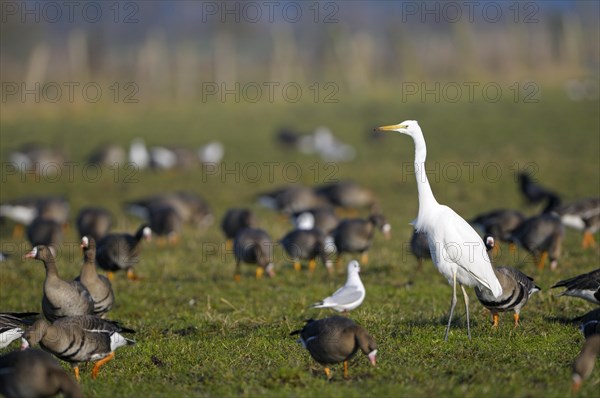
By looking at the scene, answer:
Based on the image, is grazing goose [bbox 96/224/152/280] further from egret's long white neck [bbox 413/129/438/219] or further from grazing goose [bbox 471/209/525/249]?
grazing goose [bbox 471/209/525/249]

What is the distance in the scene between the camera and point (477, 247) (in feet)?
28.1

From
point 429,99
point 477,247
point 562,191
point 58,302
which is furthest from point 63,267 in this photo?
point 429,99

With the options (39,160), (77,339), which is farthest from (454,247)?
(39,160)

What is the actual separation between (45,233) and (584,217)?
9.42 meters

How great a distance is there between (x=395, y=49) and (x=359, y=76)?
1092 cm

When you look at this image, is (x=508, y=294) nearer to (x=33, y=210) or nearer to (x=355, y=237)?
(x=355, y=237)

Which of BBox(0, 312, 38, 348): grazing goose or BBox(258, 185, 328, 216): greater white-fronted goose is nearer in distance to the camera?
BBox(0, 312, 38, 348): grazing goose

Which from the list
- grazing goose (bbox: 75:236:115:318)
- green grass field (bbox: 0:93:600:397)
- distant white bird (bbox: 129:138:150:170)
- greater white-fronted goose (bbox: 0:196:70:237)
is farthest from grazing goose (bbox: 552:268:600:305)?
distant white bird (bbox: 129:138:150:170)

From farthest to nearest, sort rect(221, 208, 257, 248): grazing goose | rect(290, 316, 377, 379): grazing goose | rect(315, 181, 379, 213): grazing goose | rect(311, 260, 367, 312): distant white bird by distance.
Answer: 1. rect(315, 181, 379, 213): grazing goose
2. rect(221, 208, 257, 248): grazing goose
3. rect(311, 260, 367, 312): distant white bird
4. rect(290, 316, 377, 379): grazing goose

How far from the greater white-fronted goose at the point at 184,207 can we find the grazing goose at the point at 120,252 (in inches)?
167

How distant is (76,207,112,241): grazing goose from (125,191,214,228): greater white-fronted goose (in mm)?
1705

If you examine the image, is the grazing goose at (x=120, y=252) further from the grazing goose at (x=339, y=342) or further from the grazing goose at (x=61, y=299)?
the grazing goose at (x=339, y=342)

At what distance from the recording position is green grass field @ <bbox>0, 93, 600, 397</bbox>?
23.1ft

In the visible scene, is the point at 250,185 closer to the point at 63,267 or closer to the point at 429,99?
the point at 63,267
